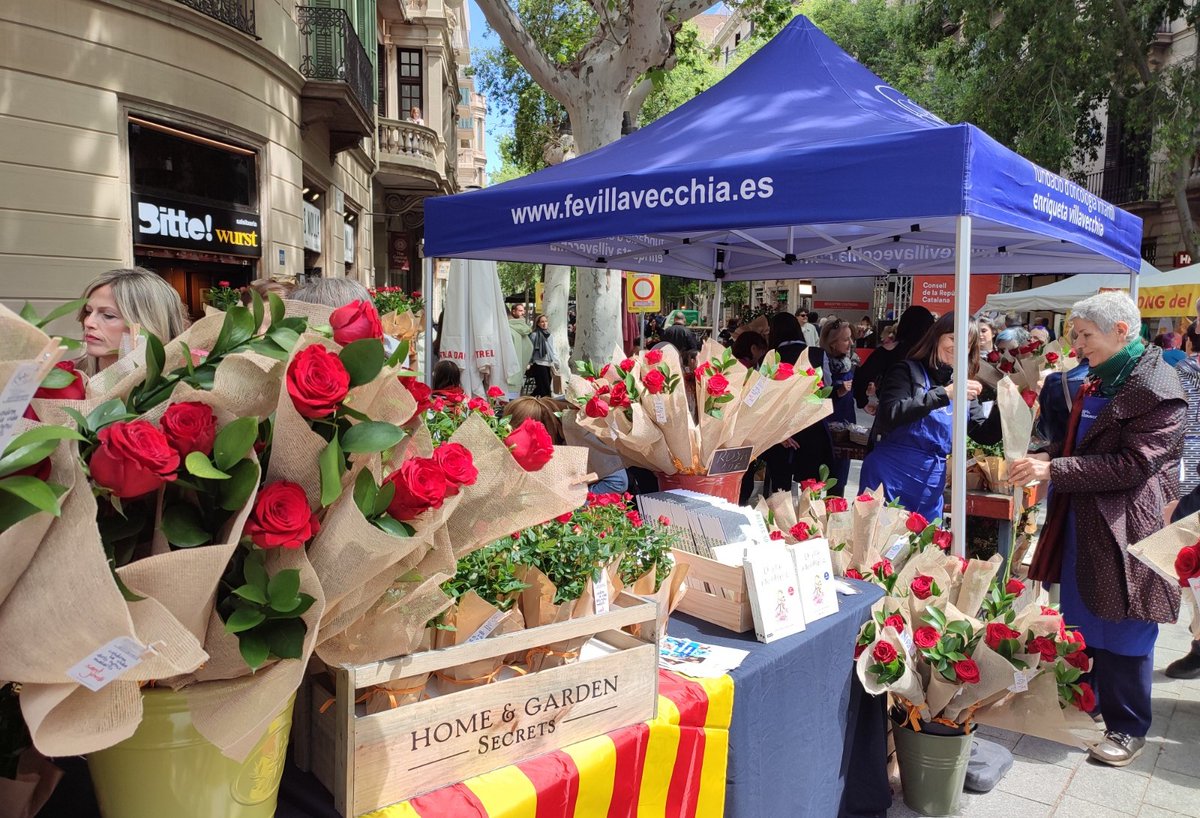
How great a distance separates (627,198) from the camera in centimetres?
383

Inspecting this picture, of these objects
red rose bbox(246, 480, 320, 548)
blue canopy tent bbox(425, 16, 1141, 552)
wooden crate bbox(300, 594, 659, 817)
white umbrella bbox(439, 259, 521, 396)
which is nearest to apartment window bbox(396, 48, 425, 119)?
white umbrella bbox(439, 259, 521, 396)

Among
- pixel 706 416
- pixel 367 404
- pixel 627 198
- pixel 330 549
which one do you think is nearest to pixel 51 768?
pixel 330 549

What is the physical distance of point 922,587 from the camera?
2666mm

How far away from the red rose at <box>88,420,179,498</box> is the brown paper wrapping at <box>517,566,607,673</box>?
0.78 m

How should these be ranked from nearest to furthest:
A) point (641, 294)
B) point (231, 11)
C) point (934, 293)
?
point (231, 11)
point (934, 293)
point (641, 294)

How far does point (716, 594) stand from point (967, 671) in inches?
31.1

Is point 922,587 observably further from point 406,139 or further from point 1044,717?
point 406,139

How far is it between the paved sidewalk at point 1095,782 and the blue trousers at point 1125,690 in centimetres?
17

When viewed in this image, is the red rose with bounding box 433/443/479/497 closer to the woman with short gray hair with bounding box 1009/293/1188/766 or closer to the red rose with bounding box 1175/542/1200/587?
the red rose with bounding box 1175/542/1200/587

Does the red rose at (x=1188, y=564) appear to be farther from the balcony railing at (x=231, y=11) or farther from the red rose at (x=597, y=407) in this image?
the balcony railing at (x=231, y=11)

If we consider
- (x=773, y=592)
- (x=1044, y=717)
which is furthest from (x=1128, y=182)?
(x=773, y=592)

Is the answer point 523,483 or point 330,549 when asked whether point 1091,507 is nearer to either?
point 523,483

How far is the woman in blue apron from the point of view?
416cm

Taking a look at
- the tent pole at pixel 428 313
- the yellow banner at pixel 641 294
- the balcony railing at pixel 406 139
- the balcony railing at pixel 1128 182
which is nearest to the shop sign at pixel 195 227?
the yellow banner at pixel 641 294
